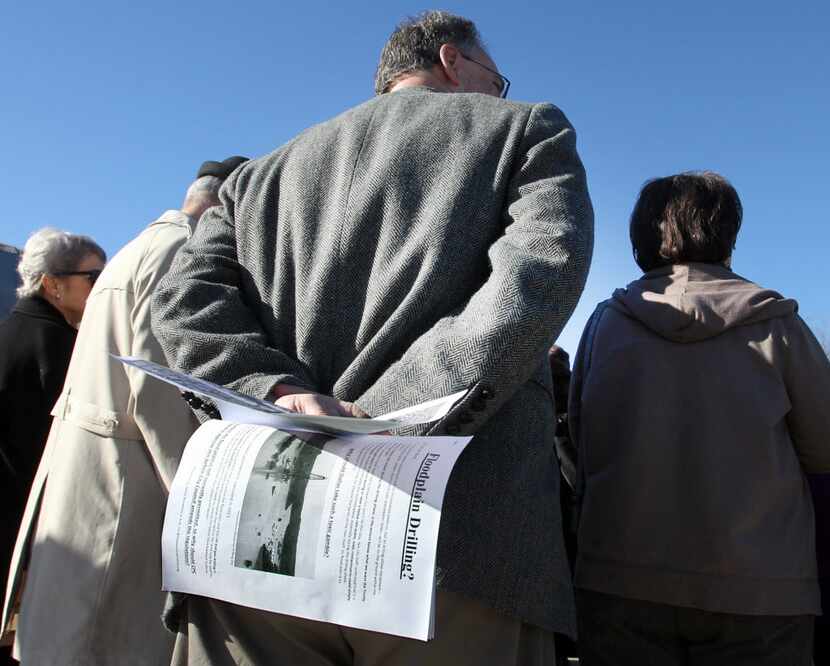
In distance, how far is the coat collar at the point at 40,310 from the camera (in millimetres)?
3425

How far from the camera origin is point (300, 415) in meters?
1.08

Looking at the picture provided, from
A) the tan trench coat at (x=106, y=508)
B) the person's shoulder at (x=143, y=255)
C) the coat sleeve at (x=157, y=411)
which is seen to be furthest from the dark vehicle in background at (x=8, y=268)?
the coat sleeve at (x=157, y=411)

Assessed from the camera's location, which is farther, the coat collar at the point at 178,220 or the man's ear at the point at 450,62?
the coat collar at the point at 178,220

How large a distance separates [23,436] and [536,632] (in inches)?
105

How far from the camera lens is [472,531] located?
1235 mm

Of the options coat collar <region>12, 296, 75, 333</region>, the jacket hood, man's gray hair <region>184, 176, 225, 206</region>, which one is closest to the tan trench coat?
man's gray hair <region>184, 176, 225, 206</region>

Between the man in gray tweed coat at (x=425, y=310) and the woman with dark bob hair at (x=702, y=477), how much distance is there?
2.43ft

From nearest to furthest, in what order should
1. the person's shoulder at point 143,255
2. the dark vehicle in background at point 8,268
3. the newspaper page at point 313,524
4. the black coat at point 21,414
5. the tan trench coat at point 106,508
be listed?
the newspaper page at point 313,524, the tan trench coat at point 106,508, the person's shoulder at point 143,255, the black coat at point 21,414, the dark vehicle in background at point 8,268

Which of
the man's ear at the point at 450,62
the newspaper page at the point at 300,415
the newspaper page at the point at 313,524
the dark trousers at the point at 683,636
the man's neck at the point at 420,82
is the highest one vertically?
the man's ear at the point at 450,62

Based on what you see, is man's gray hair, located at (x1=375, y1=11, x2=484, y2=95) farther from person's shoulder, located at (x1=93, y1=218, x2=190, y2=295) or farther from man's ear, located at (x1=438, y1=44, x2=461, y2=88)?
person's shoulder, located at (x1=93, y1=218, x2=190, y2=295)

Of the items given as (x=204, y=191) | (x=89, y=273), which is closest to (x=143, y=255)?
(x=204, y=191)

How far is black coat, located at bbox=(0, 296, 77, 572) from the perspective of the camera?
3.24 m

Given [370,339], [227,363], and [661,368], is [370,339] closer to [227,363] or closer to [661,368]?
[227,363]

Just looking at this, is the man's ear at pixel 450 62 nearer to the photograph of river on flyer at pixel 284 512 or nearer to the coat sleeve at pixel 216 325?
the coat sleeve at pixel 216 325
